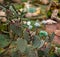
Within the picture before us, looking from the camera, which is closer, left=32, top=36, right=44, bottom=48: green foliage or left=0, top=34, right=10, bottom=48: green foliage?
left=32, top=36, right=44, bottom=48: green foliage

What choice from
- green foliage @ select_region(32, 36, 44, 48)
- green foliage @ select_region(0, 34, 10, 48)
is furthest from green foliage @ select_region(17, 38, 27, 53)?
green foliage @ select_region(0, 34, 10, 48)

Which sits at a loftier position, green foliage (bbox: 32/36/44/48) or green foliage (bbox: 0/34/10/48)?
green foliage (bbox: 32/36/44/48)

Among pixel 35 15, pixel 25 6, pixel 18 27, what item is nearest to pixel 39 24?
pixel 35 15

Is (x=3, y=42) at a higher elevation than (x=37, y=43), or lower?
lower

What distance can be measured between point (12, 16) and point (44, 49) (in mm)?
427

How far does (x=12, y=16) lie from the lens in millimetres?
2270

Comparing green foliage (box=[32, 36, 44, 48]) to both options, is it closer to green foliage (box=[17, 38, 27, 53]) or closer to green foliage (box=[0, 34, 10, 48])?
green foliage (box=[17, 38, 27, 53])

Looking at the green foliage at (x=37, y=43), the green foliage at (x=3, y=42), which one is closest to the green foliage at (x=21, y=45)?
the green foliage at (x=37, y=43)

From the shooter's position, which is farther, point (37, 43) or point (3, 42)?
point (3, 42)

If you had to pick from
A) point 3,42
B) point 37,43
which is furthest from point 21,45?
point 3,42

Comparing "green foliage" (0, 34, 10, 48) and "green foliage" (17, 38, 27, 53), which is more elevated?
"green foliage" (17, 38, 27, 53)

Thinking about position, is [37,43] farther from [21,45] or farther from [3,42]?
[3,42]

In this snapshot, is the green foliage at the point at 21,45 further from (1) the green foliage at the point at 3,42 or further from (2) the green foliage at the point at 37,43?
(1) the green foliage at the point at 3,42

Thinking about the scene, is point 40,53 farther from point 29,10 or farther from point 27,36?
point 29,10
